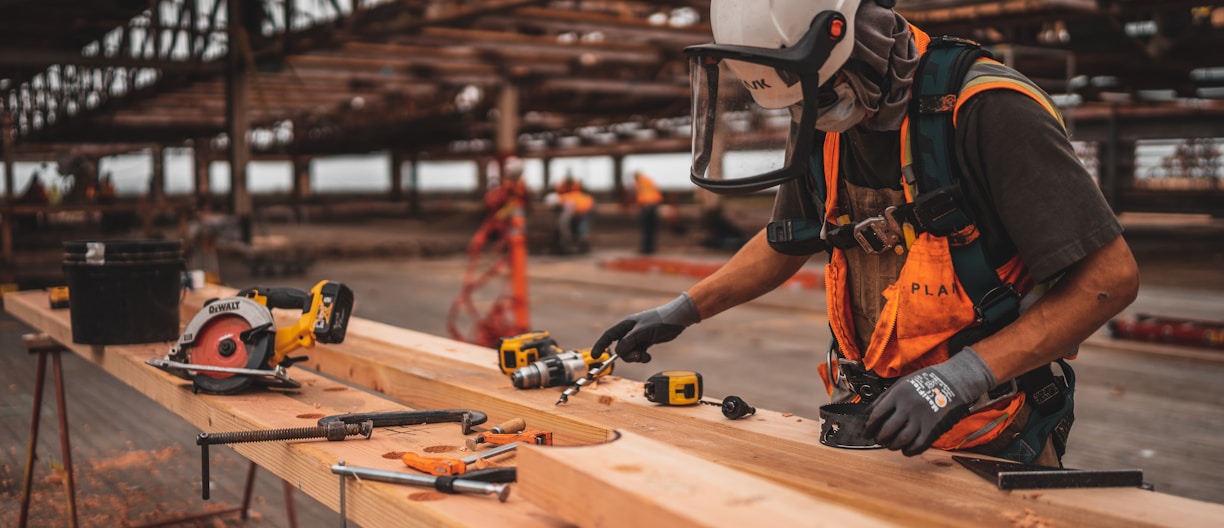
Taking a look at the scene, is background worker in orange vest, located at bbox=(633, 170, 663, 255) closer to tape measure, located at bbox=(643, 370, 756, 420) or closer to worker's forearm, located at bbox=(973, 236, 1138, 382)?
tape measure, located at bbox=(643, 370, 756, 420)

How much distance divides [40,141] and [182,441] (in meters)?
22.7

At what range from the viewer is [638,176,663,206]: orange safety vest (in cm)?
1733

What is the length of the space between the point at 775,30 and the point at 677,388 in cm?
91

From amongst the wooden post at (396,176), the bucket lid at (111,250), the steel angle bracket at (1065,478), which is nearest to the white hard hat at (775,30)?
the steel angle bracket at (1065,478)

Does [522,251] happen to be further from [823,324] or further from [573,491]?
[573,491]

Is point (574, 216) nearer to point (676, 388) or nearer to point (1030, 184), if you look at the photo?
point (676, 388)

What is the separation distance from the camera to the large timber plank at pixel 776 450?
5.16ft

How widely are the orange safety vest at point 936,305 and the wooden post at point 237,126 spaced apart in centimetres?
1329

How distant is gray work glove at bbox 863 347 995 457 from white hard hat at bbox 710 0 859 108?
1.84 ft

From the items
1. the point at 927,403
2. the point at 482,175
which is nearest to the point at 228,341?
the point at 927,403

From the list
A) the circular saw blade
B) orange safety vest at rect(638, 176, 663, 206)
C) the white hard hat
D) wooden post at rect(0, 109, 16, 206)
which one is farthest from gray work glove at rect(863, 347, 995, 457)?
orange safety vest at rect(638, 176, 663, 206)

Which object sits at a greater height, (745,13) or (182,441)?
(745,13)

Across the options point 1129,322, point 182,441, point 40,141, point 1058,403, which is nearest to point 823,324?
point 1129,322

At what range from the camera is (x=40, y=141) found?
24656 millimetres
